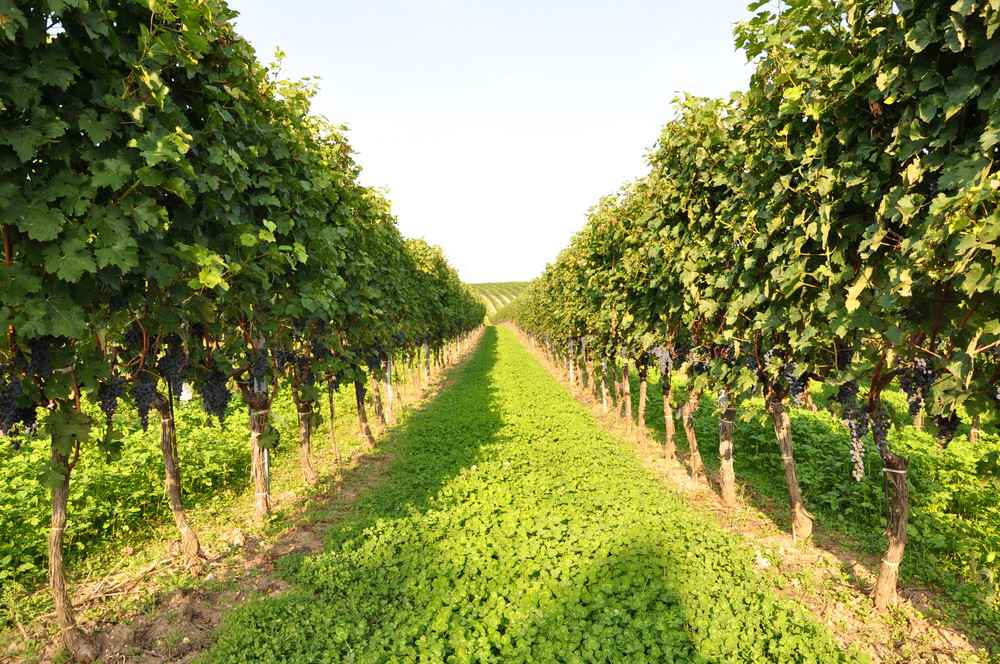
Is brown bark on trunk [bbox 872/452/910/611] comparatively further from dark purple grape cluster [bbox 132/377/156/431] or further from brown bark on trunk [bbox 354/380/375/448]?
brown bark on trunk [bbox 354/380/375/448]

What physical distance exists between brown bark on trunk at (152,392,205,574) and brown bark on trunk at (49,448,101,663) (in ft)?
5.31

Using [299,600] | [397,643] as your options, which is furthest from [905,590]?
[299,600]

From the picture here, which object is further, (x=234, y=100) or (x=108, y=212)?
(x=234, y=100)

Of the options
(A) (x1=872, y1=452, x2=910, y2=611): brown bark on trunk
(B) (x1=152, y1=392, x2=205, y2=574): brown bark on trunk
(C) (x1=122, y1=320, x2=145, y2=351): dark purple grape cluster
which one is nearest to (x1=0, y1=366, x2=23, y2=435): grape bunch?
(C) (x1=122, y1=320, x2=145, y2=351): dark purple grape cluster

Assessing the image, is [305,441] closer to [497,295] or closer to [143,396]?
[143,396]

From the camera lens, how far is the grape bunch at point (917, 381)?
436cm

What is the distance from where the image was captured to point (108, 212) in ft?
11.4

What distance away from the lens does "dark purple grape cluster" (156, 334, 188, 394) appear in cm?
535

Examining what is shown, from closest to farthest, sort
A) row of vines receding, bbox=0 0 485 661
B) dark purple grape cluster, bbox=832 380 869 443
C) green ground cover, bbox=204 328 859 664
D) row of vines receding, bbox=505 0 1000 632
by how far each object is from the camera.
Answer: row of vines receding, bbox=0 0 485 661
row of vines receding, bbox=505 0 1000 632
green ground cover, bbox=204 328 859 664
dark purple grape cluster, bbox=832 380 869 443

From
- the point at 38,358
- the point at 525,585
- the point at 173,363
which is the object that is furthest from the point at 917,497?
the point at 38,358

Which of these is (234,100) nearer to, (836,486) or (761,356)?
(761,356)

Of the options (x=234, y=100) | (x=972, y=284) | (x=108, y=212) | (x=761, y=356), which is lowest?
(x=761, y=356)

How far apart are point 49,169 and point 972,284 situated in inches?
258

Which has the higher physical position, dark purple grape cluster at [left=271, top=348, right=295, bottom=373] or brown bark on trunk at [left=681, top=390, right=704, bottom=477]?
dark purple grape cluster at [left=271, top=348, right=295, bottom=373]
